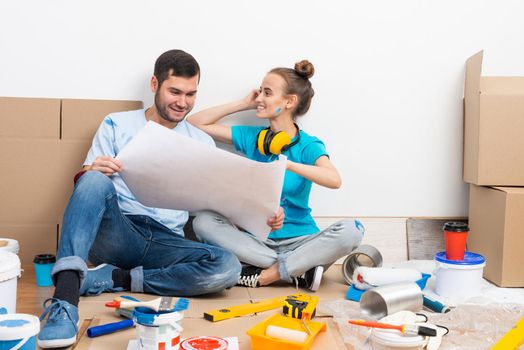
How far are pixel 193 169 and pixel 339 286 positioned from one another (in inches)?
24.9

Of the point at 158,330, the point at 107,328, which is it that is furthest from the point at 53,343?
the point at 158,330

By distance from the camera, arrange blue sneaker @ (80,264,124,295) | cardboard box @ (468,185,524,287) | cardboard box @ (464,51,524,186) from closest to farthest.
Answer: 1. blue sneaker @ (80,264,124,295)
2. cardboard box @ (468,185,524,287)
3. cardboard box @ (464,51,524,186)

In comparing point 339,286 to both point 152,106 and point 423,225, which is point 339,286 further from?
point 152,106

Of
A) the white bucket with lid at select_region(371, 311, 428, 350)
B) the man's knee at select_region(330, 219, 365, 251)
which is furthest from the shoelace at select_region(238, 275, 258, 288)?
the white bucket with lid at select_region(371, 311, 428, 350)

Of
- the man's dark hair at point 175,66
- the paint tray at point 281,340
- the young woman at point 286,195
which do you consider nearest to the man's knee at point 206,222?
the young woman at point 286,195

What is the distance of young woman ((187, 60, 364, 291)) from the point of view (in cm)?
189

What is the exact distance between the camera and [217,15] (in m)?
2.14

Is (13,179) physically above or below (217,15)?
below

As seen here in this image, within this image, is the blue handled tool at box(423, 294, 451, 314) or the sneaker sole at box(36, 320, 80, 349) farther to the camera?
the blue handled tool at box(423, 294, 451, 314)

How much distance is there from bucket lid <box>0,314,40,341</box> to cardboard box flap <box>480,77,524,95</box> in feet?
5.25

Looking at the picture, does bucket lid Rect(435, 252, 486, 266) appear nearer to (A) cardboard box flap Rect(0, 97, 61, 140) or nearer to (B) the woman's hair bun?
(B) the woman's hair bun

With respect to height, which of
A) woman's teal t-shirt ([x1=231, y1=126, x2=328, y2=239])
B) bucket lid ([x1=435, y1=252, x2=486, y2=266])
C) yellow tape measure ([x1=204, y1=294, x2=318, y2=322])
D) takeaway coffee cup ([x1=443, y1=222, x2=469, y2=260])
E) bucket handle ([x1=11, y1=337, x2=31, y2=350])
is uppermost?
woman's teal t-shirt ([x1=231, y1=126, x2=328, y2=239])

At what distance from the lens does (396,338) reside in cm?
131

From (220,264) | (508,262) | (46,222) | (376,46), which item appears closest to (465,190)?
(508,262)
